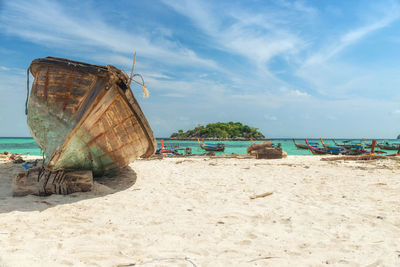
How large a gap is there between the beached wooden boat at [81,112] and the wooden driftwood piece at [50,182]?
0.21 meters

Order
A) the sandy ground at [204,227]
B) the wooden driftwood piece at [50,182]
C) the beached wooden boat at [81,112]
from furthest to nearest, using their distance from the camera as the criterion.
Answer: the beached wooden boat at [81,112]
the wooden driftwood piece at [50,182]
the sandy ground at [204,227]

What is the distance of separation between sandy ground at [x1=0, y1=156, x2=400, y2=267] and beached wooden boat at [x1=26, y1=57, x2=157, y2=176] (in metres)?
0.80

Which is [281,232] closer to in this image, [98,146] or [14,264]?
[14,264]

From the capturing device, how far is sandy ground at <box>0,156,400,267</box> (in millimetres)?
2309

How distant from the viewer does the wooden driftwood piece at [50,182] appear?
4.49m

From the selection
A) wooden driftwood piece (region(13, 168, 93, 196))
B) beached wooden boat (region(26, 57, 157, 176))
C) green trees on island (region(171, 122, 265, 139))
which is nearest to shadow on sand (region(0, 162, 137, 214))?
wooden driftwood piece (region(13, 168, 93, 196))

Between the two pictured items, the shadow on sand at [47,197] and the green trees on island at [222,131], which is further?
the green trees on island at [222,131]

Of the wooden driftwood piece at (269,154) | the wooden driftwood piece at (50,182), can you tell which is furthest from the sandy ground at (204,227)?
the wooden driftwood piece at (269,154)

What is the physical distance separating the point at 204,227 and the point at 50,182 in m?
3.35

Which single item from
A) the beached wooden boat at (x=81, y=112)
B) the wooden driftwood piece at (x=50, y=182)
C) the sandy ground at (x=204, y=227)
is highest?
the beached wooden boat at (x=81, y=112)

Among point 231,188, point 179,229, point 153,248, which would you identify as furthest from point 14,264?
point 231,188

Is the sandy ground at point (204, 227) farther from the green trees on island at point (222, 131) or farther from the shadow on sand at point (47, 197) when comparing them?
the green trees on island at point (222, 131)

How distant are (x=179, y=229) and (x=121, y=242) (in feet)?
2.41

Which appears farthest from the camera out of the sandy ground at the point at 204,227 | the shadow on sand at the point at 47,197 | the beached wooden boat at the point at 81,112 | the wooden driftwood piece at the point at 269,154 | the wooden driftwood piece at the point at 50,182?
the wooden driftwood piece at the point at 269,154
